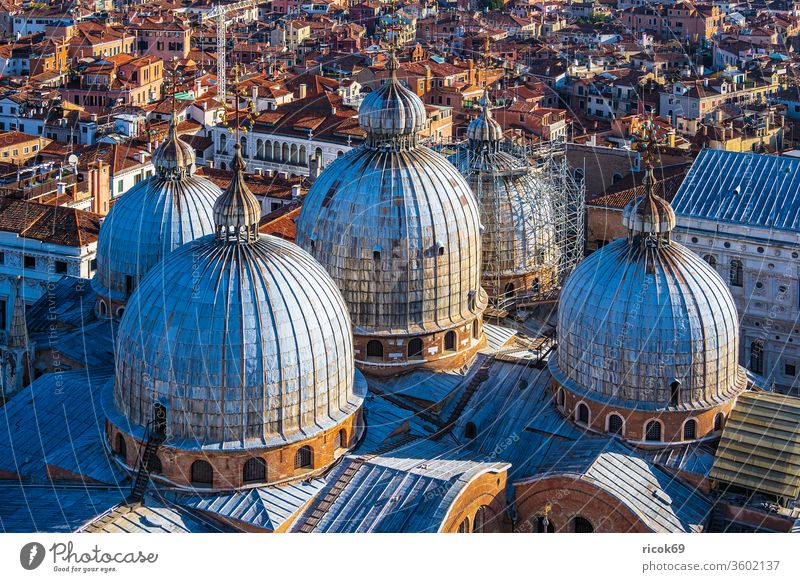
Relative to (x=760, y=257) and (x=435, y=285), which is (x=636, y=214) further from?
(x=760, y=257)

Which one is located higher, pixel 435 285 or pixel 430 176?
pixel 430 176

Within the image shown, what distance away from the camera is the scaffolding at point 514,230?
23.6 meters

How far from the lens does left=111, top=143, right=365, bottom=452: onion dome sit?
16516 mm

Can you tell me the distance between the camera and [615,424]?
18578 mm

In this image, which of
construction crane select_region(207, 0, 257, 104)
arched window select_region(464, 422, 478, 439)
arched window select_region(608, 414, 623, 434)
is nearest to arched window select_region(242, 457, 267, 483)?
arched window select_region(464, 422, 478, 439)

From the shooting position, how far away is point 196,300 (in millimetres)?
16672

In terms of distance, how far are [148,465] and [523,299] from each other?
866 centimetres

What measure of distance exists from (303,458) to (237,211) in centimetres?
302

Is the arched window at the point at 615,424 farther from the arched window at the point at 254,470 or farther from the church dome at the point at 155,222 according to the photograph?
the church dome at the point at 155,222

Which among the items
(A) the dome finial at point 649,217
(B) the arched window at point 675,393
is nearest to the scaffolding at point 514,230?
(A) the dome finial at point 649,217

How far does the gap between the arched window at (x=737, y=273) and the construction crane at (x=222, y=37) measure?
20.2 m

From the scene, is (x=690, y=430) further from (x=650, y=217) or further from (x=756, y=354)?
(x=756, y=354)

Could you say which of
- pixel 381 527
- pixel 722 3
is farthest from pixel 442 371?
pixel 722 3

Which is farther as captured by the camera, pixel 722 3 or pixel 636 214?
pixel 722 3
